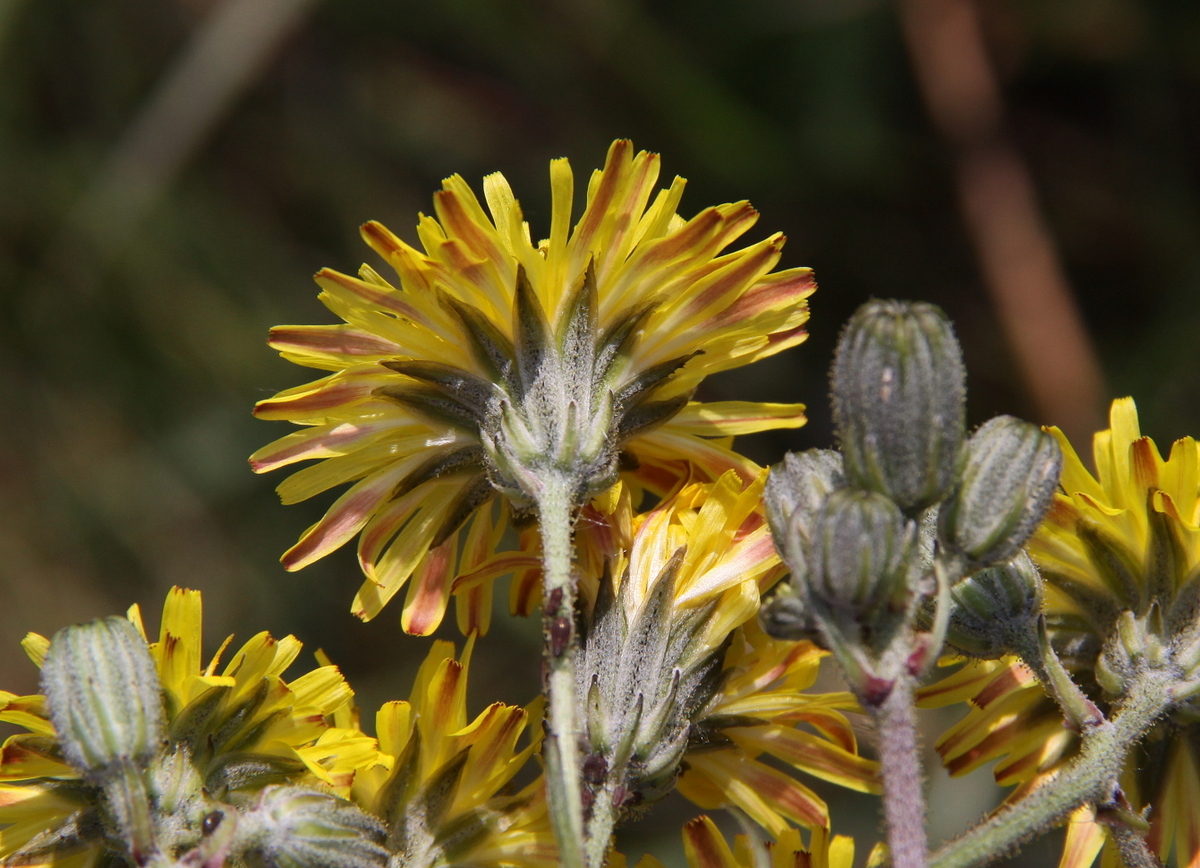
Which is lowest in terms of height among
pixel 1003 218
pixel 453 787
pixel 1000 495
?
pixel 453 787

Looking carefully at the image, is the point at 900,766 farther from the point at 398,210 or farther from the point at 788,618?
the point at 398,210

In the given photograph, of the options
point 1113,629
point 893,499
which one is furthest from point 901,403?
point 1113,629

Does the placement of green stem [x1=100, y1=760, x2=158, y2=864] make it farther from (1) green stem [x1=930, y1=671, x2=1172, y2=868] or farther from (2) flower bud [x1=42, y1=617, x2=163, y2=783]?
(1) green stem [x1=930, y1=671, x2=1172, y2=868]

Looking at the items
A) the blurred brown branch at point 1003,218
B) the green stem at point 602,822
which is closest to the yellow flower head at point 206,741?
the green stem at point 602,822

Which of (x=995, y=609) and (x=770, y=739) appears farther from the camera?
(x=770, y=739)

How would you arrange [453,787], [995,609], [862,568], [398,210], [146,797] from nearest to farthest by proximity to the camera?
[862,568], [146,797], [995,609], [453,787], [398,210]

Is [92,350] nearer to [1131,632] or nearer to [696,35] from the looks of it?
[696,35]

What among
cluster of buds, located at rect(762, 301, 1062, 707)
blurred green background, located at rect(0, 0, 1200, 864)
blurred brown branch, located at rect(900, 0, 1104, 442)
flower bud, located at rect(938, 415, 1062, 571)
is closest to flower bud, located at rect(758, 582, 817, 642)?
cluster of buds, located at rect(762, 301, 1062, 707)

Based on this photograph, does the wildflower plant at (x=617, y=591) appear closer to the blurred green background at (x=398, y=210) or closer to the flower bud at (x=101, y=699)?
the flower bud at (x=101, y=699)
